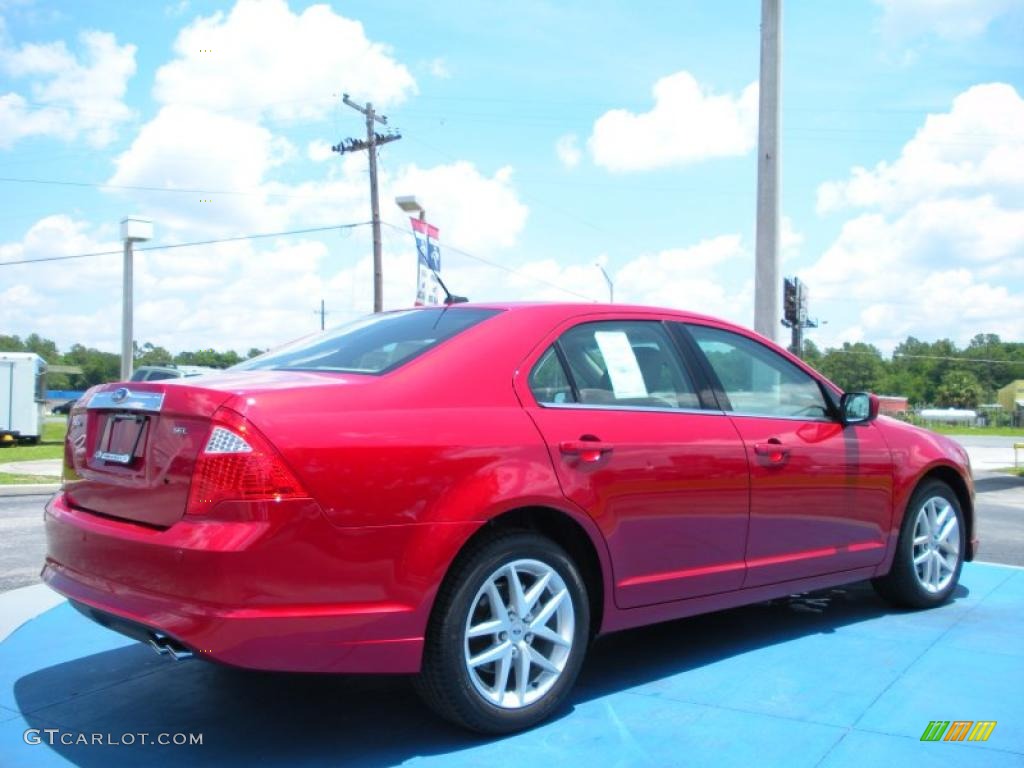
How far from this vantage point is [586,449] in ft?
11.9

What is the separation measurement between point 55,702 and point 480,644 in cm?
174

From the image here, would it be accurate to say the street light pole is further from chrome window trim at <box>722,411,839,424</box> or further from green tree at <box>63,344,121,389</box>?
green tree at <box>63,344,121,389</box>

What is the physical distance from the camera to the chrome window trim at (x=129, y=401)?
3225 millimetres

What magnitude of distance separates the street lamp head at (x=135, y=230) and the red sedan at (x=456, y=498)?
18868 millimetres

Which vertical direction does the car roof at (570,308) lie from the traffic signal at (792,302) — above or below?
below

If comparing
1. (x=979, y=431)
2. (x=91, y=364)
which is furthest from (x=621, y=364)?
(x=91, y=364)

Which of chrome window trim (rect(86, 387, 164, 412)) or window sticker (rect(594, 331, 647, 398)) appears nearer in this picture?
chrome window trim (rect(86, 387, 164, 412))

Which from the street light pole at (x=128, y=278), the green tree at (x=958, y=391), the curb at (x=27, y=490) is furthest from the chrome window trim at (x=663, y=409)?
the green tree at (x=958, y=391)

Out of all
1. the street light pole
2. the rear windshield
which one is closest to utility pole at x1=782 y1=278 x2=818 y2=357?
the rear windshield

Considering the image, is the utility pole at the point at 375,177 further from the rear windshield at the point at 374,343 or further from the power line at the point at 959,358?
the power line at the point at 959,358

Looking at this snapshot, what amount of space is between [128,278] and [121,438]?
66.8ft

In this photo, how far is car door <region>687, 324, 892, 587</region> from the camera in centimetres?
433

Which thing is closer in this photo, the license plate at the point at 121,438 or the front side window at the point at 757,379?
the license plate at the point at 121,438

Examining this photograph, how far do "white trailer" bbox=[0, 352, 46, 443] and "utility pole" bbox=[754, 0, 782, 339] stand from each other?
24941 mm
